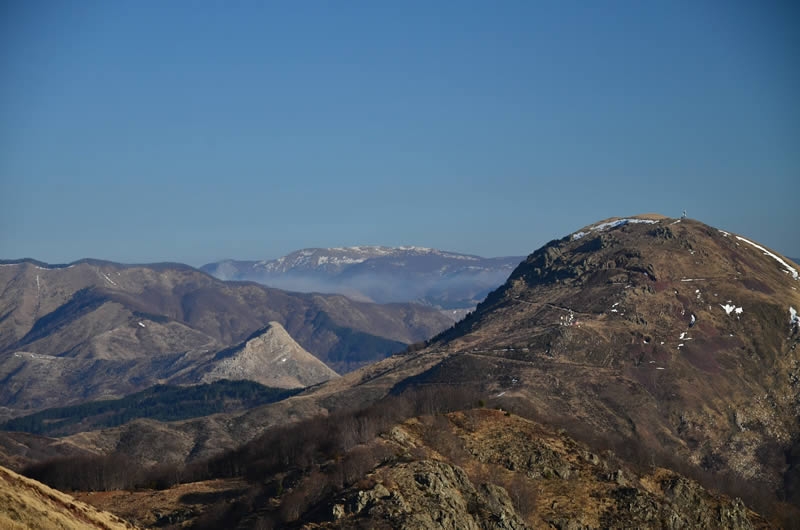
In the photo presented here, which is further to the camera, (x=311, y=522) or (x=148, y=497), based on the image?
(x=148, y=497)

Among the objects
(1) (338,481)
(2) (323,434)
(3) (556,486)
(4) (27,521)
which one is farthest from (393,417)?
(4) (27,521)

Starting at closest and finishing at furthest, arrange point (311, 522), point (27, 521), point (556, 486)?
point (27, 521) → point (311, 522) → point (556, 486)

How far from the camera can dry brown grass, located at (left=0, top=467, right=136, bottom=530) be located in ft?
310

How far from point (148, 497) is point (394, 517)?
133 feet

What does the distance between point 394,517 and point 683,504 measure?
158ft

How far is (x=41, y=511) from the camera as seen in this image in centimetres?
9888

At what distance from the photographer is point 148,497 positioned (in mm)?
136125

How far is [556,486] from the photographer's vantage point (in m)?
139

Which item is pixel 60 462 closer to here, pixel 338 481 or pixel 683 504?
pixel 338 481

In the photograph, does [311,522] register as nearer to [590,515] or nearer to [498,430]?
[590,515]

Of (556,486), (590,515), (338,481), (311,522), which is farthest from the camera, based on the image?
(556,486)

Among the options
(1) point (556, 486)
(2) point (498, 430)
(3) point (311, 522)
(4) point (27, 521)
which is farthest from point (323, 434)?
(4) point (27, 521)

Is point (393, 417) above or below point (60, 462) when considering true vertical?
above

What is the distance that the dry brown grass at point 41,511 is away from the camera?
94500 millimetres
